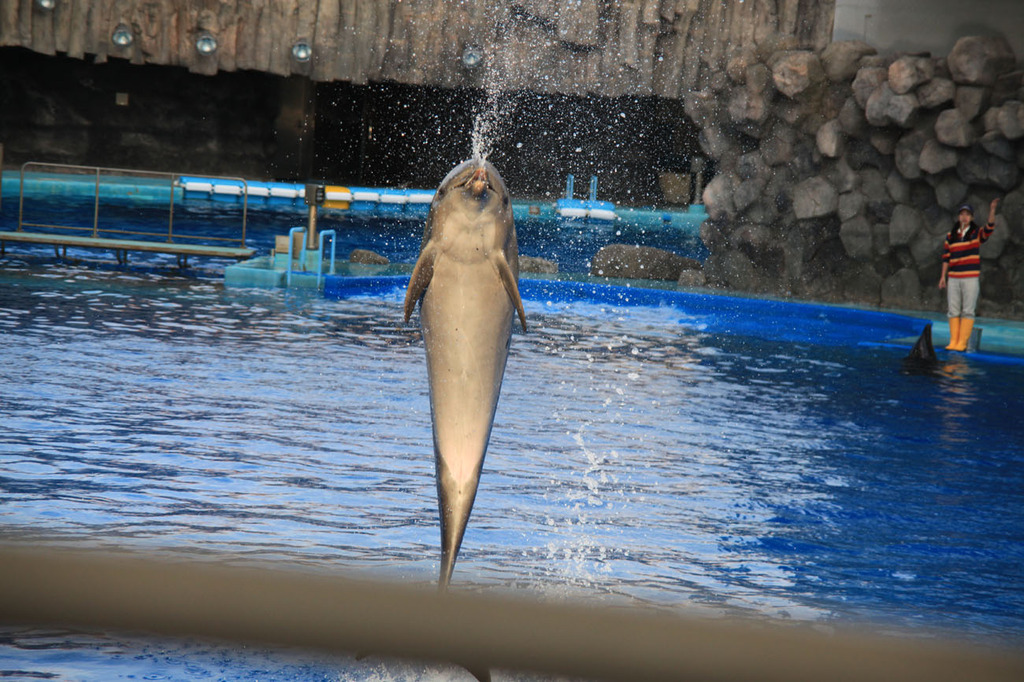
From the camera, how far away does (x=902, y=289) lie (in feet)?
50.8

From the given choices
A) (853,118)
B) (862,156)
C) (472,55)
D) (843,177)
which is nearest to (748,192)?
(843,177)

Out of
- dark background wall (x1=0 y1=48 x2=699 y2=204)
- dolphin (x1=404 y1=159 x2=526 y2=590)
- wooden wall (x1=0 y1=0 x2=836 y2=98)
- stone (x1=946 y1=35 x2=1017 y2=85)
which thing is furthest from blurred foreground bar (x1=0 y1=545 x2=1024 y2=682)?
dark background wall (x1=0 y1=48 x2=699 y2=204)

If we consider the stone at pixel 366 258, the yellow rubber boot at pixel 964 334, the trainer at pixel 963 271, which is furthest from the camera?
the stone at pixel 366 258

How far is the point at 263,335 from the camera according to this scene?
10.9 metres

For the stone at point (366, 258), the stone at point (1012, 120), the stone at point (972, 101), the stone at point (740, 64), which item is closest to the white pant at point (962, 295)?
the stone at point (1012, 120)

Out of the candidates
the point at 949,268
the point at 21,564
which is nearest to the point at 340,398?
the point at 949,268

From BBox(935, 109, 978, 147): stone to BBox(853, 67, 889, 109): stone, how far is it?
1.00m

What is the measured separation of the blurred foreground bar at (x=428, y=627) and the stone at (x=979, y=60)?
49.8 feet

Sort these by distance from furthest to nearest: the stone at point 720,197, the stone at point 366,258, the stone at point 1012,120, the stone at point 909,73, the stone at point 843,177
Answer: the stone at point 720,197 → the stone at point 366,258 → the stone at point 843,177 → the stone at point 909,73 → the stone at point 1012,120

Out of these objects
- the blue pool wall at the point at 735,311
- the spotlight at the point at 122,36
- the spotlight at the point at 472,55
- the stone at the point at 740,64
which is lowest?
the blue pool wall at the point at 735,311

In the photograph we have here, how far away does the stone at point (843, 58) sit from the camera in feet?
A: 51.4

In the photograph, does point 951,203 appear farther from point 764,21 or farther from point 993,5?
point 764,21

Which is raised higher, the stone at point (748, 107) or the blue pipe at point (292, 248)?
the stone at point (748, 107)

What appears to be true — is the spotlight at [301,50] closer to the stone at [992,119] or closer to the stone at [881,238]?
the stone at [881,238]
